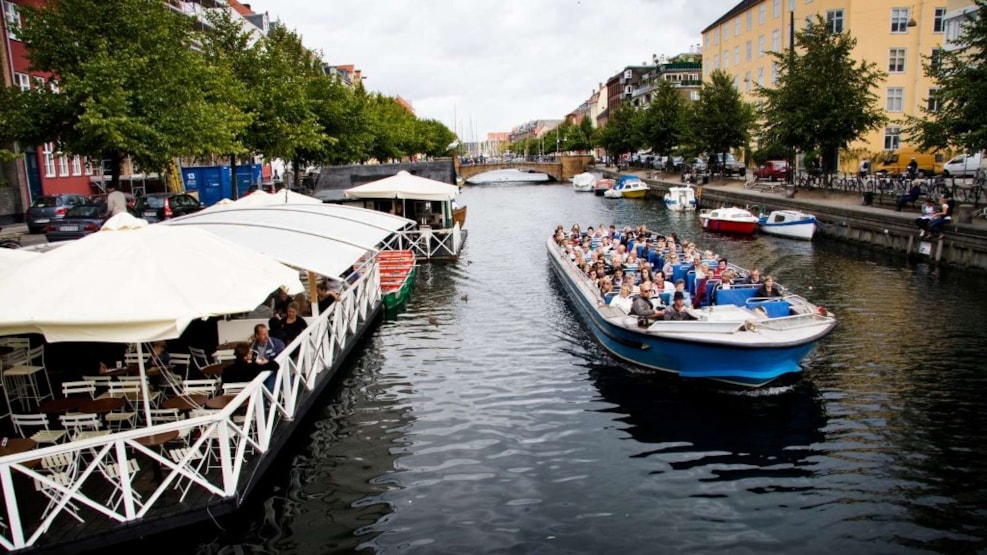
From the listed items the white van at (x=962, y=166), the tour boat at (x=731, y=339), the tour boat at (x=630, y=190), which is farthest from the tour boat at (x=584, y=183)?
the tour boat at (x=731, y=339)

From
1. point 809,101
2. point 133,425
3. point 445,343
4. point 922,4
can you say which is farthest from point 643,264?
point 922,4

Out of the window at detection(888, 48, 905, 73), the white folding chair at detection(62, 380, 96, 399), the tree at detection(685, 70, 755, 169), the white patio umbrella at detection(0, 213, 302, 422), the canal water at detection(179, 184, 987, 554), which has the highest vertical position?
the window at detection(888, 48, 905, 73)

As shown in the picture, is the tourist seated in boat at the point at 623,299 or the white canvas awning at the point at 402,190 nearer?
the tourist seated in boat at the point at 623,299

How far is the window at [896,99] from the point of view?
5269cm

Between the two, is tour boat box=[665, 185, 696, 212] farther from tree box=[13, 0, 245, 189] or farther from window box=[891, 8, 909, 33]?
tree box=[13, 0, 245, 189]

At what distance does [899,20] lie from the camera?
51.7m

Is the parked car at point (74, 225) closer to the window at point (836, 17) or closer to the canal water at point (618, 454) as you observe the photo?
the canal water at point (618, 454)

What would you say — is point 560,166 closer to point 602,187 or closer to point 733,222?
point 602,187

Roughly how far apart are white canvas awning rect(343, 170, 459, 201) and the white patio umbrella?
1766 cm

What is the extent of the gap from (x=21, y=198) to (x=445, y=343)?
95.7 feet

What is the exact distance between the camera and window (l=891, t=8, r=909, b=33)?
51.5 metres

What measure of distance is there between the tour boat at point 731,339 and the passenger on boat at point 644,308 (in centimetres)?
17

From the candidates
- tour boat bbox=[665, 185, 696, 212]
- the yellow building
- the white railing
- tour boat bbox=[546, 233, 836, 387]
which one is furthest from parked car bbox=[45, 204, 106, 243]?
the yellow building

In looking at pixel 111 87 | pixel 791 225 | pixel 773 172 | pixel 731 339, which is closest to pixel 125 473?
pixel 731 339
